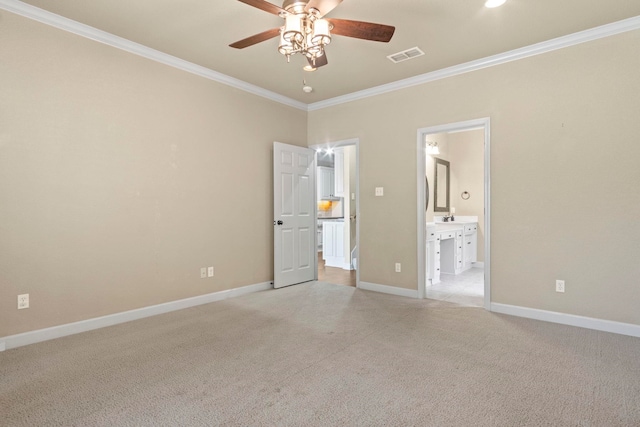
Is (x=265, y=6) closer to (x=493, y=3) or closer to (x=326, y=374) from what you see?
(x=493, y=3)

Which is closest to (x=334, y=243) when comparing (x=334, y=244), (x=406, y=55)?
(x=334, y=244)

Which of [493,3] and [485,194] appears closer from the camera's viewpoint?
[493,3]

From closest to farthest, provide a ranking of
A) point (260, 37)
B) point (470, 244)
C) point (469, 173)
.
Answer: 1. point (260, 37)
2. point (470, 244)
3. point (469, 173)

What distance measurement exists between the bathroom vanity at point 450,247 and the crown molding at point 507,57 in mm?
2044

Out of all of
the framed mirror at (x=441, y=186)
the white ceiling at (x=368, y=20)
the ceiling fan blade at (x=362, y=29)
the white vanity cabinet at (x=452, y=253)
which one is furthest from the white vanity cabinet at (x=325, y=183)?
the ceiling fan blade at (x=362, y=29)

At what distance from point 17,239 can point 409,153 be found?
419 centimetres

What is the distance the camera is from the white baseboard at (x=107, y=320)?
2891 mm

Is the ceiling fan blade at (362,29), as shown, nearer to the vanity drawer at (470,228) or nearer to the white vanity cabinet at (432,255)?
the white vanity cabinet at (432,255)

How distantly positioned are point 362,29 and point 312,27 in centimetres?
37

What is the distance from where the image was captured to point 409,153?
4551 mm

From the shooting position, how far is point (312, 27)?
8.41 ft

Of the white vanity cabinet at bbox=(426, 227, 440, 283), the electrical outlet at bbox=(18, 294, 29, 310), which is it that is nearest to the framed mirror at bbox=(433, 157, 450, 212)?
the white vanity cabinet at bbox=(426, 227, 440, 283)

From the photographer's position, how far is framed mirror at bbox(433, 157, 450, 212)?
22.5ft

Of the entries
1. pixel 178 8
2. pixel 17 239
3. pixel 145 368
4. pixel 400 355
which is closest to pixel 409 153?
pixel 400 355
